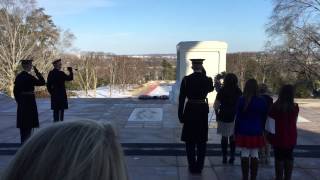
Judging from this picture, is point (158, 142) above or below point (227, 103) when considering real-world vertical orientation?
below

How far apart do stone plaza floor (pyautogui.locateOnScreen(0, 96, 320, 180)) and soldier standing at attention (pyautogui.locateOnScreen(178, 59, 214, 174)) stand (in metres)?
0.26

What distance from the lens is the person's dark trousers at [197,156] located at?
8133 mm

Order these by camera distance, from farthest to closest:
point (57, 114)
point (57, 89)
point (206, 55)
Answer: point (206, 55)
point (57, 114)
point (57, 89)

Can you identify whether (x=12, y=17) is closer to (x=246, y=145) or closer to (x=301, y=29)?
(x=301, y=29)

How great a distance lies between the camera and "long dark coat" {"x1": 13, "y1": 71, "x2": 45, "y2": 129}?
9.59 meters

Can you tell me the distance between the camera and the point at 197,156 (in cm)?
823

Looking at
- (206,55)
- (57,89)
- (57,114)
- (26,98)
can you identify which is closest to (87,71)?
(206,55)

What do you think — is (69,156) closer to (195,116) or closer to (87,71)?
(195,116)

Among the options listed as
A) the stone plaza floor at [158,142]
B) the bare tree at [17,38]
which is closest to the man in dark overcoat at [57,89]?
the stone plaza floor at [158,142]

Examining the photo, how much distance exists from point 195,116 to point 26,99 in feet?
10.2

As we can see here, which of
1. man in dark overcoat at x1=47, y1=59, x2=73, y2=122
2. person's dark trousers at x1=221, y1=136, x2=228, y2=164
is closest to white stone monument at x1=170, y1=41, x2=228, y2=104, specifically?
man in dark overcoat at x1=47, y1=59, x2=73, y2=122

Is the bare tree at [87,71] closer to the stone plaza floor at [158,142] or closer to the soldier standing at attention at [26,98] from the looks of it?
the stone plaza floor at [158,142]

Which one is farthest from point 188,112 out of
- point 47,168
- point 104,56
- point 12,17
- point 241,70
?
point 104,56

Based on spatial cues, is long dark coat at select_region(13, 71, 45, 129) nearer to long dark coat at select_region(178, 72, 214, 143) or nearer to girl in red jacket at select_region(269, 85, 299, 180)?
long dark coat at select_region(178, 72, 214, 143)
